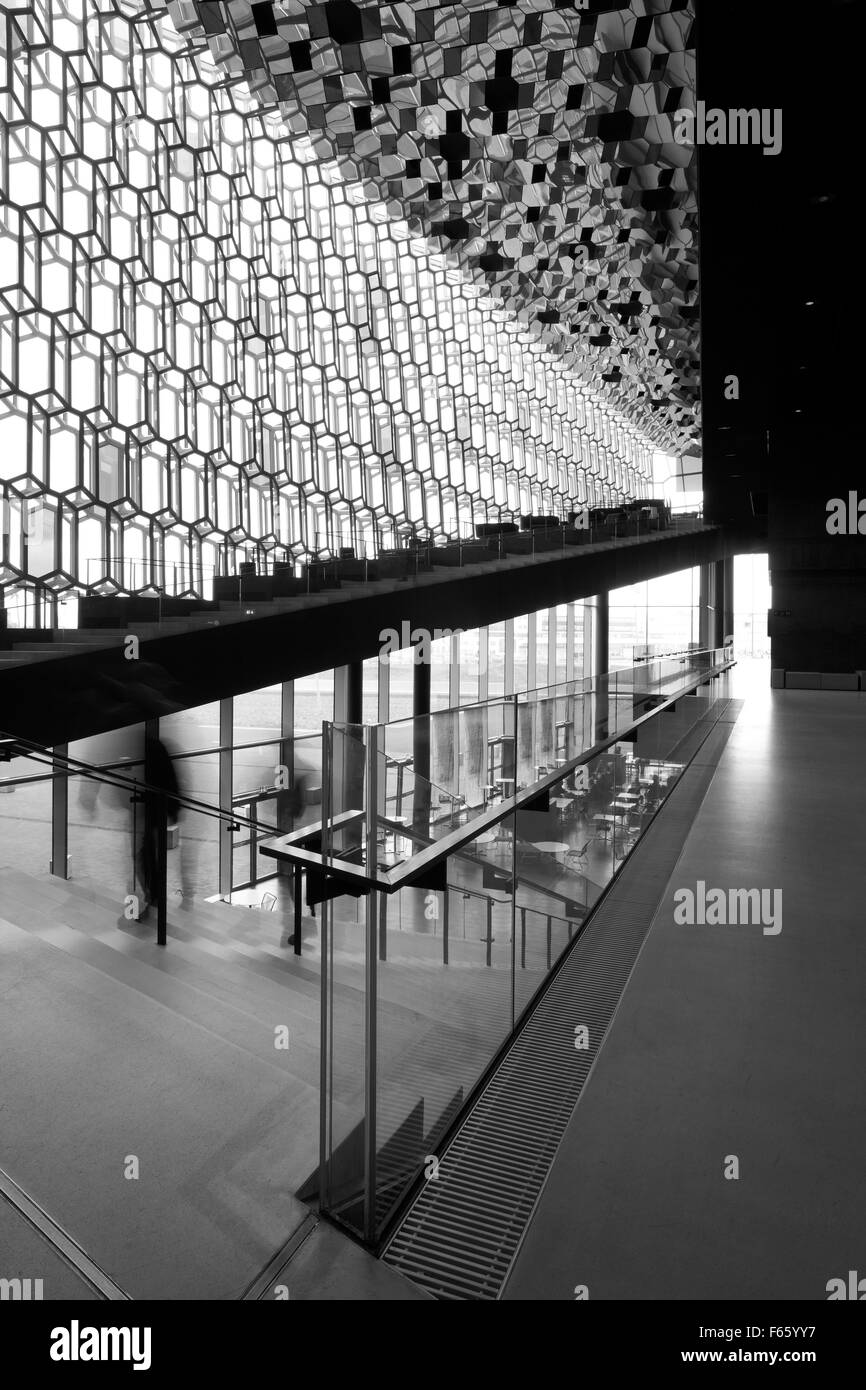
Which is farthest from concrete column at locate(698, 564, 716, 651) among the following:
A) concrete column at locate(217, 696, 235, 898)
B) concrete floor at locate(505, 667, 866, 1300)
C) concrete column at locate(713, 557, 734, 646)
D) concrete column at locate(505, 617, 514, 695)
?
concrete floor at locate(505, 667, 866, 1300)

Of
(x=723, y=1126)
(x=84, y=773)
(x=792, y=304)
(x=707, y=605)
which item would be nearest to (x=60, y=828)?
(x=84, y=773)

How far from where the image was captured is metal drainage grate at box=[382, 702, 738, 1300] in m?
1.94

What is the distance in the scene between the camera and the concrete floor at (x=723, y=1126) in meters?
1.79

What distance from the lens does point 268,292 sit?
49.1ft

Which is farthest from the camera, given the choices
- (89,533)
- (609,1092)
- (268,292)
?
(268,292)

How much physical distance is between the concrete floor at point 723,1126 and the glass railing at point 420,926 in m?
0.37

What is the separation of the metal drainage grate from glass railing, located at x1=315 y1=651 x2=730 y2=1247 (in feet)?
0.23

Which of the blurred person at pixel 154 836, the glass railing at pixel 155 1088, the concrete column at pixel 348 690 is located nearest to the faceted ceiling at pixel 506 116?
the concrete column at pixel 348 690

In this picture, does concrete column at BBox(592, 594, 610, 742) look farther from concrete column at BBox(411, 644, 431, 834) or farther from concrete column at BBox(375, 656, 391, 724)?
concrete column at BBox(411, 644, 431, 834)

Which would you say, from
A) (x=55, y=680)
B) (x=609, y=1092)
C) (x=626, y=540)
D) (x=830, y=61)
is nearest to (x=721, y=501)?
(x=626, y=540)

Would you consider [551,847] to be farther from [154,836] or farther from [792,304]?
[792,304]

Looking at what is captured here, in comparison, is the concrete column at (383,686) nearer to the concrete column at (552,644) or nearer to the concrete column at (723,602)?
the concrete column at (552,644)
